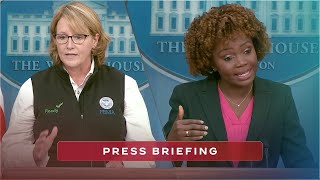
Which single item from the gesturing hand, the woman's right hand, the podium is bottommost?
the podium

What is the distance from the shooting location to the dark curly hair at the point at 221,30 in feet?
10.2

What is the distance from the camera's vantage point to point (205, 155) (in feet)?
10.4

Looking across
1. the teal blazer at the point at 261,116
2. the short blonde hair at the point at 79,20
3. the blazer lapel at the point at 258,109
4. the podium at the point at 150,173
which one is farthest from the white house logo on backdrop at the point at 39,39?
the blazer lapel at the point at 258,109

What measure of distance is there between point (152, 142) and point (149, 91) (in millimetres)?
291

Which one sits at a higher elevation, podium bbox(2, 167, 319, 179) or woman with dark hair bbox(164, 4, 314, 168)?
woman with dark hair bbox(164, 4, 314, 168)

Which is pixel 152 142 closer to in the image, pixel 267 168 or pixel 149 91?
pixel 149 91

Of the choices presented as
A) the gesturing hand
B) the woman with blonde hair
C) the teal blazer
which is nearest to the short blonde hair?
the woman with blonde hair

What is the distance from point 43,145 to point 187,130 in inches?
32.3

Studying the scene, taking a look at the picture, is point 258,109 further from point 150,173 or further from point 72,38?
point 72,38

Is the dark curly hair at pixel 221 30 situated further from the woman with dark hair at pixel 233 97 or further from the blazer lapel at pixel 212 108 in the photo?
the blazer lapel at pixel 212 108

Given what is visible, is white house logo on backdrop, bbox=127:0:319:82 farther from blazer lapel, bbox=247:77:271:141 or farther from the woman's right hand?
the woman's right hand

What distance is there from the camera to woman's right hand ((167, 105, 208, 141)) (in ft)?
10.4

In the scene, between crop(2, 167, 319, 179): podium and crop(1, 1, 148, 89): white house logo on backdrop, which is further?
crop(2, 167, 319, 179): podium

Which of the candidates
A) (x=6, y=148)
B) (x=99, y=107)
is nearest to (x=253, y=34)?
(x=99, y=107)
